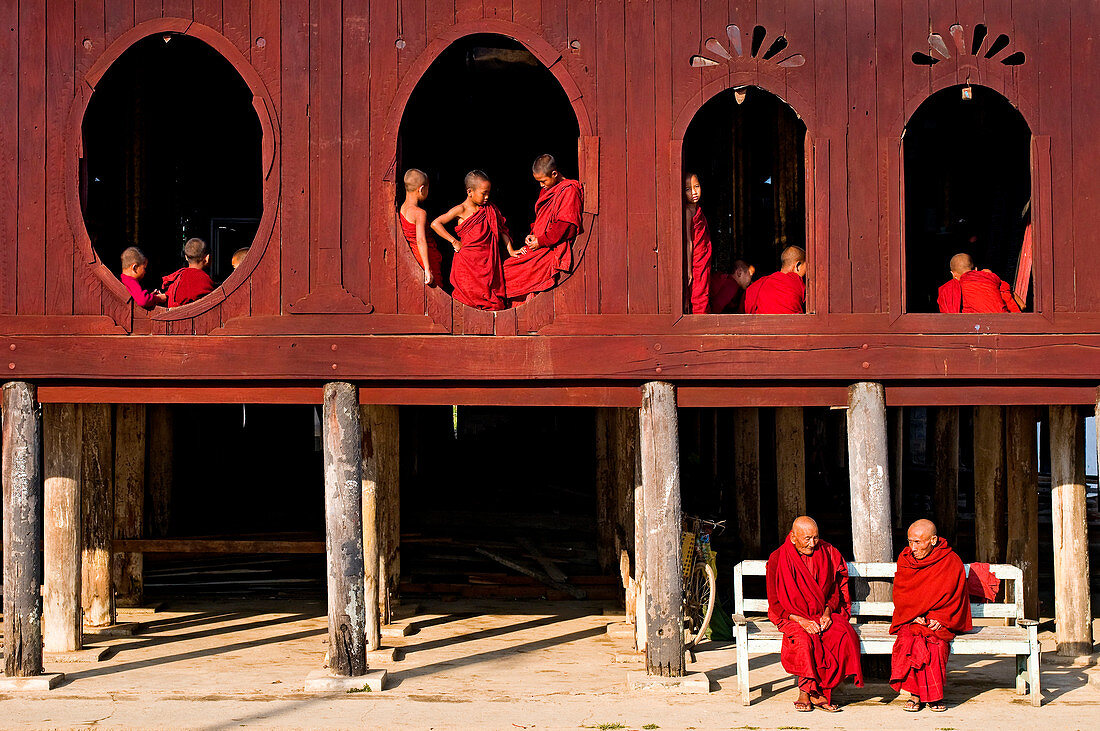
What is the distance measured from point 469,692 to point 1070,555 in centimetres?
443

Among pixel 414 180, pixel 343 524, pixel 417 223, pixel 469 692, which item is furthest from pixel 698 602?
pixel 414 180

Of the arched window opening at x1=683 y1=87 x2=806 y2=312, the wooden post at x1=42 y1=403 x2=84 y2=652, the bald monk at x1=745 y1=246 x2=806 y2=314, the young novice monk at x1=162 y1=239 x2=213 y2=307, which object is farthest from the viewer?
the arched window opening at x1=683 y1=87 x2=806 y2=312

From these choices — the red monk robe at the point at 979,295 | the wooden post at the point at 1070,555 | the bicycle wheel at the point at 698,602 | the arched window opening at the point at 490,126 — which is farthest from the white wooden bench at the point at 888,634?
the arched window opening at the point at 490,126

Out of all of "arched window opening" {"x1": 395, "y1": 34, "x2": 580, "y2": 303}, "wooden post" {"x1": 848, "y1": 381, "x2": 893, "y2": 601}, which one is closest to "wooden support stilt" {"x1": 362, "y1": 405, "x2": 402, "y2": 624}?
"arched window opening" {"x1": 395, "y1": 34, "x2": 580, "y2": 303}

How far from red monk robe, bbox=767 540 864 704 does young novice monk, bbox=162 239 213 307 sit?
4.58 m

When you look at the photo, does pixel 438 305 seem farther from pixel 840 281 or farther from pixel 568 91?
pixel 840 281

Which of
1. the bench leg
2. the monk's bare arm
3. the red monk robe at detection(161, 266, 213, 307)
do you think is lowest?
the bench leg

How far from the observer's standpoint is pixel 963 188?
1402cm

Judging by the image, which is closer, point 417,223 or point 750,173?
point 417,223

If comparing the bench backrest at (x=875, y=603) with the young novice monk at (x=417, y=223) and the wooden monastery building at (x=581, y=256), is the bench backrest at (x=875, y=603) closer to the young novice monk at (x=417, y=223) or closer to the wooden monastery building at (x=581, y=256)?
the wooden monastery building at (x=581, y=256)

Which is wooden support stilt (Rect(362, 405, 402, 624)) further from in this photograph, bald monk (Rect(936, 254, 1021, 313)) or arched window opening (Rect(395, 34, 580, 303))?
bald monk (Rect(936, 254, 1021, 313))

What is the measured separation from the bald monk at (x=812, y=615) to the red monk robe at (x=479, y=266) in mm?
2614

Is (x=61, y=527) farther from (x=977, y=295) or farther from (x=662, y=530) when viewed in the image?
(x=977, y=295)

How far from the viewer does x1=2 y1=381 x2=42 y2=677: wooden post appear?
8453 millimetres
